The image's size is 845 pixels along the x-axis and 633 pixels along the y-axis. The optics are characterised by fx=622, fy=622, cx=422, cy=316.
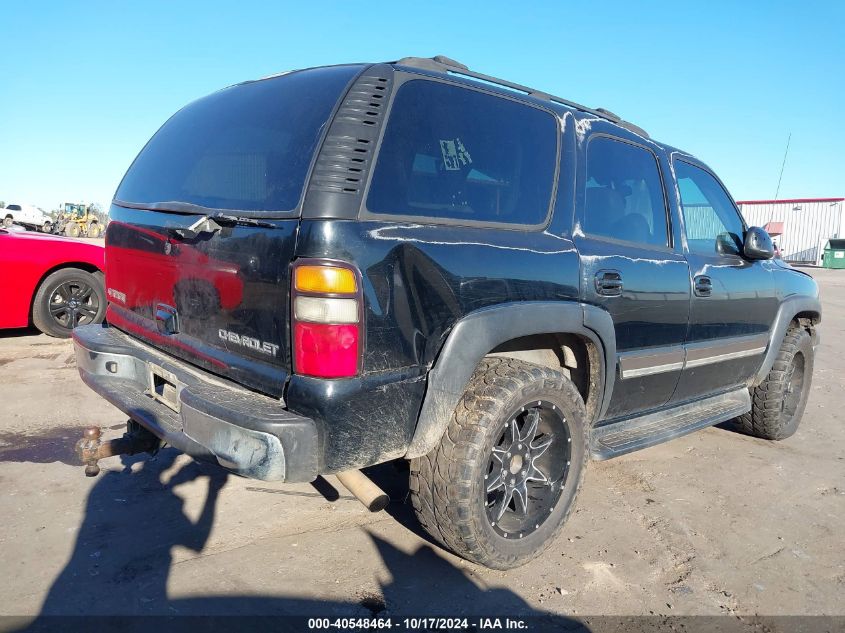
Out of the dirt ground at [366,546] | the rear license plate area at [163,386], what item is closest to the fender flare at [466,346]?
the dirt ground at [366,546]

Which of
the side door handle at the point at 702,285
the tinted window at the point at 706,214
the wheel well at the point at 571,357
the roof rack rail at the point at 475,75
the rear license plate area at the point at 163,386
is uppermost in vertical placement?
the roof rack rail at the point at 475,75

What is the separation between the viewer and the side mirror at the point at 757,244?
3.88 metres

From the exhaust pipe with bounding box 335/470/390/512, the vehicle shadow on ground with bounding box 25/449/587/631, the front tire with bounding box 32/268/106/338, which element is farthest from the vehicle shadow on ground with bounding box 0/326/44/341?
the exhaust pipe with bounding box 335/470/390/512

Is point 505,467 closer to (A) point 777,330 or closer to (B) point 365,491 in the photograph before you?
(B) point 365,491

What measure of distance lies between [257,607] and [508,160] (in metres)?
2.07

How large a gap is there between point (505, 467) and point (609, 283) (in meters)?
1.00

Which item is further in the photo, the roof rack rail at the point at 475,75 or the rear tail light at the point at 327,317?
the roof rack rail at the point at 475,75

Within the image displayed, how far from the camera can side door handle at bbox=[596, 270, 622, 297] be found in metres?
2.90

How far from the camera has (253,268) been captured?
2.22m

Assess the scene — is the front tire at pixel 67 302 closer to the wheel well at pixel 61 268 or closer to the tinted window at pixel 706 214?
the wheel well at pixel 61 268

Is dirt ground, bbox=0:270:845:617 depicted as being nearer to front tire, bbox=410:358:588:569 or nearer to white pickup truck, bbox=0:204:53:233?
front tire, bbox=410:358:588:569

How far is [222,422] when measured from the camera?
213 cm

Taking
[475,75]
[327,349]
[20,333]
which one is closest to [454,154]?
[475,75]

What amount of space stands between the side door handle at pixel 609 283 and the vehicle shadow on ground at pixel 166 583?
1400 millimetres
